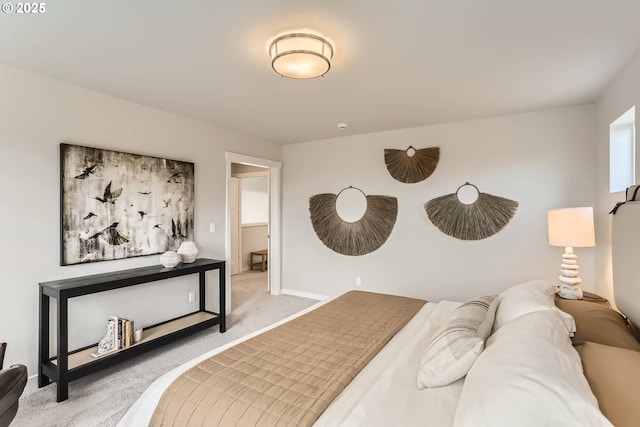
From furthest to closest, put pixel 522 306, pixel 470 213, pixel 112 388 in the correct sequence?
pixel 470 213
pixel 112 388
pixel 522 306

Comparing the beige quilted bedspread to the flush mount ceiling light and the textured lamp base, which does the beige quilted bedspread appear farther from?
the flush mount ceiling light

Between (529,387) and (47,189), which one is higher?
(47,189)

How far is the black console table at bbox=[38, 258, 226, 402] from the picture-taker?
221cm

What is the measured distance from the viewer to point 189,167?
11.5 feet

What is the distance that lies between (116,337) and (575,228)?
397 centimetres

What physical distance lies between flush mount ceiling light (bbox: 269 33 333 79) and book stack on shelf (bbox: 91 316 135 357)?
8.19 ft

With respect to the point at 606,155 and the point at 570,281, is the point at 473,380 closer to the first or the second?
the point at 570,281

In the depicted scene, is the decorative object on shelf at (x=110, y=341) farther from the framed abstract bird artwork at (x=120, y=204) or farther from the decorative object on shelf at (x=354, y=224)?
the decorative object on shelf at (x=354, y=224)

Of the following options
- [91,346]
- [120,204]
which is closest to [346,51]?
[120,204]

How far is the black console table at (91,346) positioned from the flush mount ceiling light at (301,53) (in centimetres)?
219

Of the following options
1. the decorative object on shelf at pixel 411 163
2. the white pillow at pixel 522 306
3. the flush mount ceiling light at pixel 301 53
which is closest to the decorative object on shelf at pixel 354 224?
the decorative object on shelf at pixel 411 163

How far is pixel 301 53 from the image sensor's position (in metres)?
1.83

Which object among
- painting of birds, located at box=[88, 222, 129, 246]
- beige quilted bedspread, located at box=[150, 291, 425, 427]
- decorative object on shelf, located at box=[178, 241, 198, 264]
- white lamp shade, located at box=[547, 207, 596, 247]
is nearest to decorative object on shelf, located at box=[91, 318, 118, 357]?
painting of birds, located at box=[88, 222, 129, 246]

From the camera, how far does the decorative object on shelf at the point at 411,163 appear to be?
387 cm
